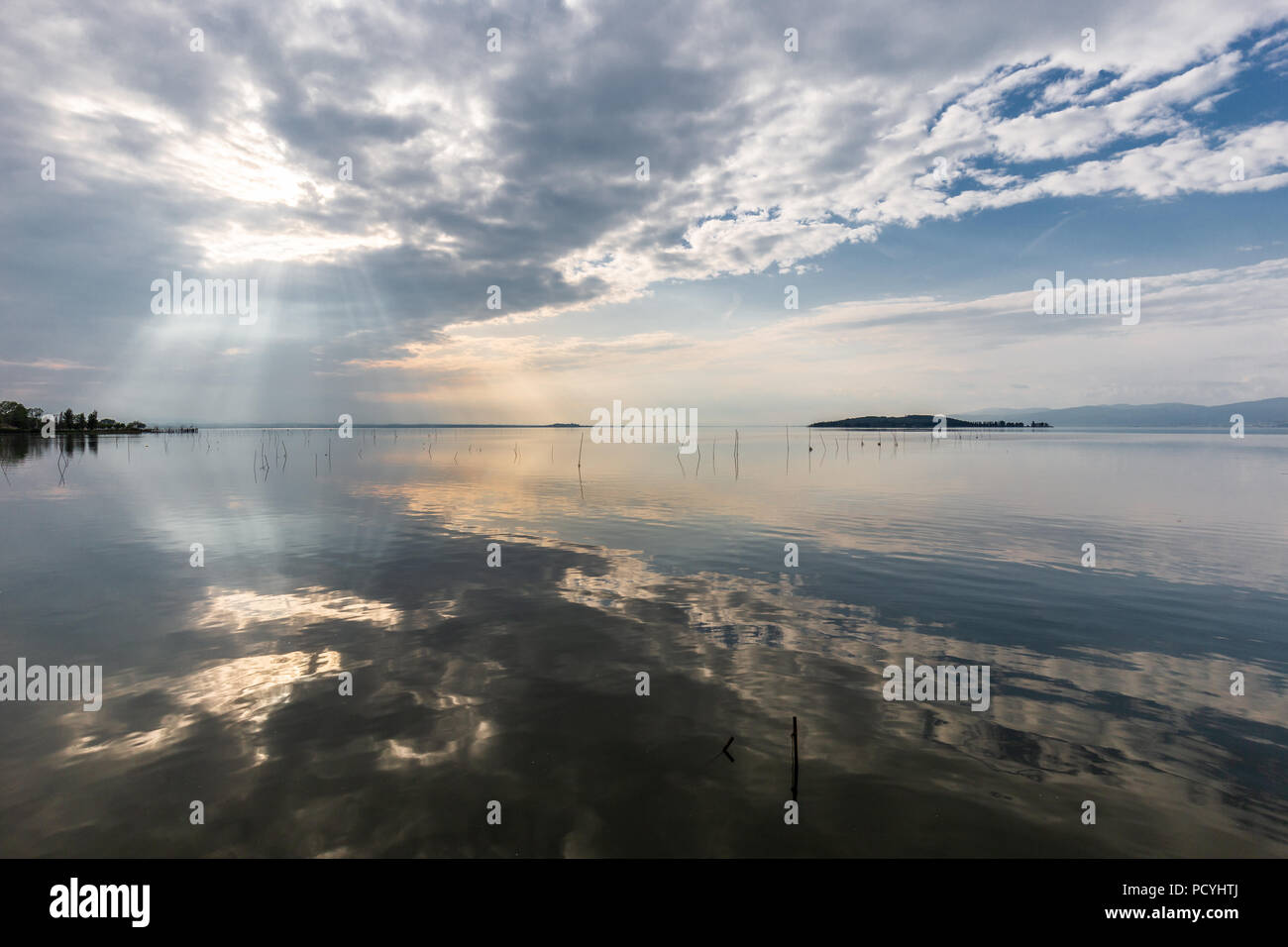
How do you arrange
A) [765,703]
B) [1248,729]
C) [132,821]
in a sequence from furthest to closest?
1. [765,703]
2. [1248,729]
3. [132,821]

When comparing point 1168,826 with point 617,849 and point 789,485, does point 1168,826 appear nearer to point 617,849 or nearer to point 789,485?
point 617,849

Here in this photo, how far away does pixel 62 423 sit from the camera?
137 m

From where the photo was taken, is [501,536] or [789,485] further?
[789,485]

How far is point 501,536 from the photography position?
80.3ft

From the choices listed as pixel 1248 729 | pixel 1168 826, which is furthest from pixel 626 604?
pixel 1248 729

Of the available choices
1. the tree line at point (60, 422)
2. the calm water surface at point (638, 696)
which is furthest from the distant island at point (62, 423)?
the calm water surface at point (638, 696)

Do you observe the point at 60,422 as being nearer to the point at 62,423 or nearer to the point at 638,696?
the point at 62,423

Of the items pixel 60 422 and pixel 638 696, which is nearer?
pixel 638 696

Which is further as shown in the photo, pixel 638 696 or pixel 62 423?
pixel 62 423

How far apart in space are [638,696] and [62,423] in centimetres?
18927

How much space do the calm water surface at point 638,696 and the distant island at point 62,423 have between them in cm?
14019

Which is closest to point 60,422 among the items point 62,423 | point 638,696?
point 62,423

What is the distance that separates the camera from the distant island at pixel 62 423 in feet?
392
